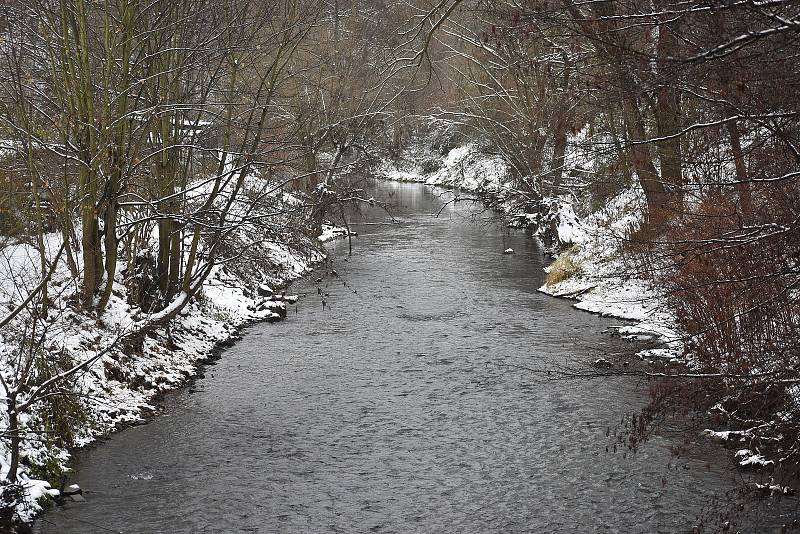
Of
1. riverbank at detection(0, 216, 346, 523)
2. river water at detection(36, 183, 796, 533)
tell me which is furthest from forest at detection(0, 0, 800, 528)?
river water at detection(36, 183, 796, 533)

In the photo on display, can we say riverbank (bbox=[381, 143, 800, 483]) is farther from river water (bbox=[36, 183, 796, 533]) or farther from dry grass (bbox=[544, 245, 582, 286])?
river water (bbox=[36, 183, 796, 533])

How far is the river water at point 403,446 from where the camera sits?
8445 millimetres

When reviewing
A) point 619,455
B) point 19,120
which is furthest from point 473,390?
point 19,120

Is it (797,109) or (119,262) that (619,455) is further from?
(119,262)

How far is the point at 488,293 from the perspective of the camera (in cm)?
1992

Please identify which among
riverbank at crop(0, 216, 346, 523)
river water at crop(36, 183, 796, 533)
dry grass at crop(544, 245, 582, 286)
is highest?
dry grass at crop(544, 245, 582, 286)

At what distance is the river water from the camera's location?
8.45 metres

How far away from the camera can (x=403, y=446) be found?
1045cm

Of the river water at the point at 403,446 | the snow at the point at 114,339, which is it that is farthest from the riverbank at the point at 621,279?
the snow at the point at 114,339

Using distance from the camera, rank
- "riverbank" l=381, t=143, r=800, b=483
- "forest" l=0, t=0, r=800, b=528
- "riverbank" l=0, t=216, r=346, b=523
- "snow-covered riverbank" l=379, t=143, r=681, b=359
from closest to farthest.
Answer: "forest" l=0, t=0, r=800, b=528 < "riverbank" l=0, t=216, r=346, b=523 < "riverbank" l=381, t=143, r=800, b=483 < "snow-covered riverbank" l=379, t=143, r=681, b=359

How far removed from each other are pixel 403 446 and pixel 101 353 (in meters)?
3.98

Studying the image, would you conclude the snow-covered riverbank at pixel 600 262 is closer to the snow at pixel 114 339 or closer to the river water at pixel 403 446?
the river water at pixel 403 446

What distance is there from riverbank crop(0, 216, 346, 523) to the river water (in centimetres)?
37

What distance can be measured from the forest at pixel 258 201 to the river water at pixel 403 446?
601 millimetres
